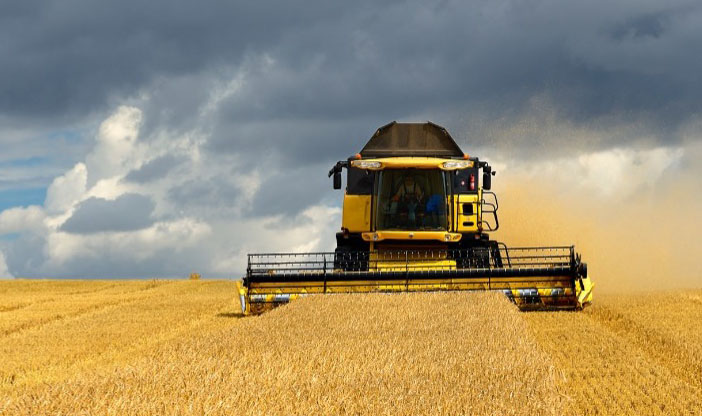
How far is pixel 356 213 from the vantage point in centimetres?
1747

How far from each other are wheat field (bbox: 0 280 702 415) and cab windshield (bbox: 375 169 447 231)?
2.16m

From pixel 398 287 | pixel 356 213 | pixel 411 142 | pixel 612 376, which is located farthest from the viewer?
pixel 411 142

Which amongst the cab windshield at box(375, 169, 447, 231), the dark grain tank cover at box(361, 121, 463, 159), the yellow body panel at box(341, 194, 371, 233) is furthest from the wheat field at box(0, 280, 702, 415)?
the dark grain tank cover at box(361, 121, 463, 159)

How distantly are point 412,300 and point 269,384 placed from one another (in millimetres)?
7209

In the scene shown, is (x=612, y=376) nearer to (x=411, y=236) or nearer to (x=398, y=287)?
(x=398, y=287)

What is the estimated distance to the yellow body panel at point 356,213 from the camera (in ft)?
56.9

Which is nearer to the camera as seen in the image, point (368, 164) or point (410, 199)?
point (368, 164)

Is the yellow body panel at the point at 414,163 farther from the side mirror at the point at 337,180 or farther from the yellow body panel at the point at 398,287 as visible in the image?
the yellow body panel at the point at 398,287

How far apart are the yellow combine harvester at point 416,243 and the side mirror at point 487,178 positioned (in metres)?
0.02

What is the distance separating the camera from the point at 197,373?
7.99 m

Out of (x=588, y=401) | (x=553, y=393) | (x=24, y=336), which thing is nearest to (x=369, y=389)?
(x=553, y=393)

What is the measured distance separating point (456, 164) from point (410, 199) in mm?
1120

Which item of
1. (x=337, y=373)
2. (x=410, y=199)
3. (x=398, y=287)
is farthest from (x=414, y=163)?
(x=337, y=373)

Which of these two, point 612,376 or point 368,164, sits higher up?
point 368,164
